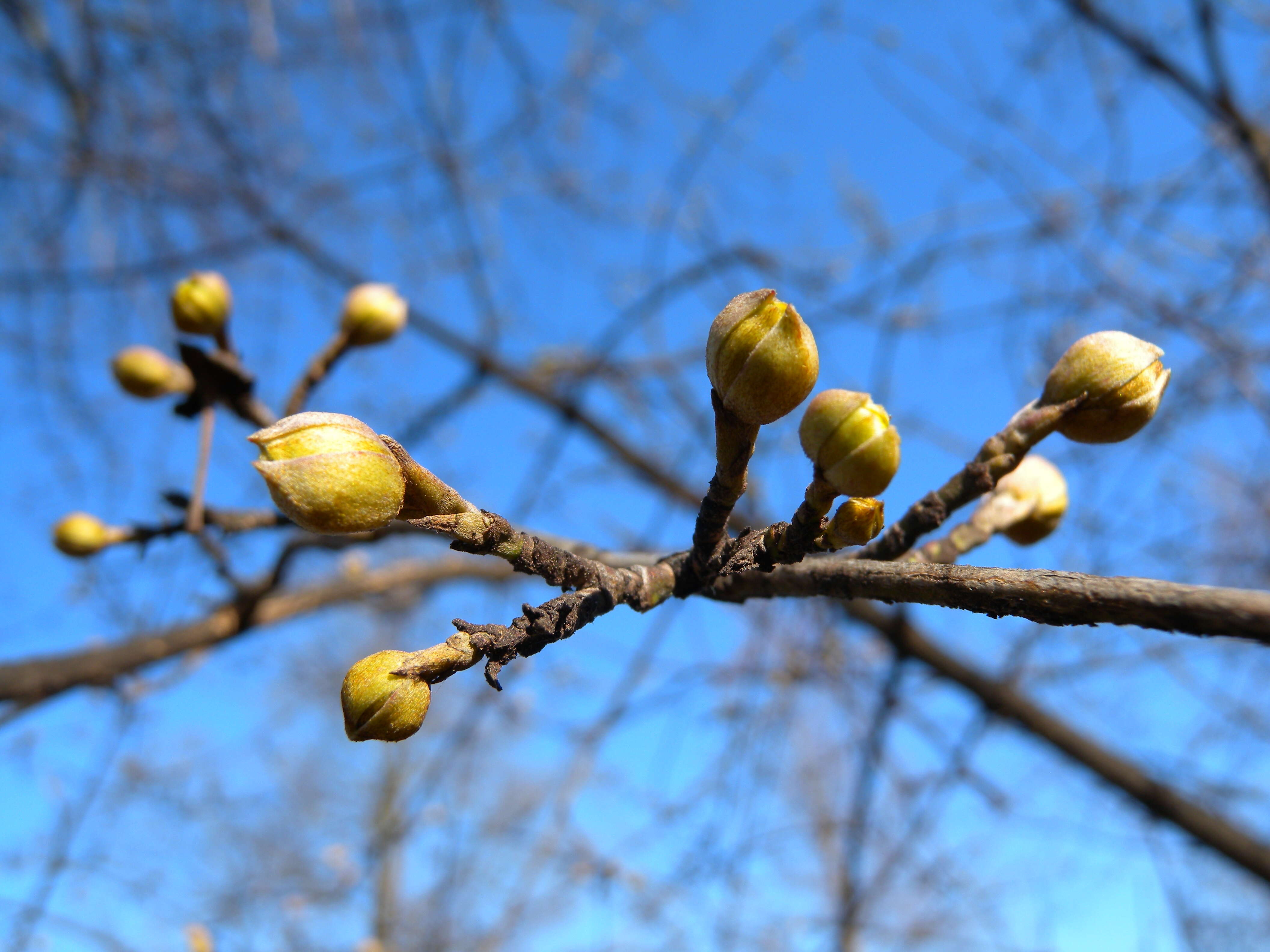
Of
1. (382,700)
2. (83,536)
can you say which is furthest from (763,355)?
(83,536)

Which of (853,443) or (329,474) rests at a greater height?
(853,443)

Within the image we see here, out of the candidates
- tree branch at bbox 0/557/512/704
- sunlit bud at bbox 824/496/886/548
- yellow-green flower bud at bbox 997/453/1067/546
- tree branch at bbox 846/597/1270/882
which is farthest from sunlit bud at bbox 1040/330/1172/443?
tree branch at bbox 846/597/1270/882

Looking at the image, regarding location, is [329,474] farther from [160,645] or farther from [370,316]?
[160,645]

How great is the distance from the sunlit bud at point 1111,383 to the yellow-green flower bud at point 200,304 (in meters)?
1.51

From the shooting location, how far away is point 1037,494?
125 centimetres

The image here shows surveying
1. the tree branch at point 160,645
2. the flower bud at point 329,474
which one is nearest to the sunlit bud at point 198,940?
the tree branch at point 160,645

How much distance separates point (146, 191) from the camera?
4059 millimetres

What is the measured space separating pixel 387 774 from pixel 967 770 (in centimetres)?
1363

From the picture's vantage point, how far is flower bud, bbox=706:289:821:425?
2.63 feet

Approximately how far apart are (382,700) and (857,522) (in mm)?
488

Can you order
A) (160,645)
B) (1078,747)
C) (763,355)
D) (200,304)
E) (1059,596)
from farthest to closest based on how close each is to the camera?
(1078,747) < (160,645) < (200,304) < (763,355) < (1059,596)

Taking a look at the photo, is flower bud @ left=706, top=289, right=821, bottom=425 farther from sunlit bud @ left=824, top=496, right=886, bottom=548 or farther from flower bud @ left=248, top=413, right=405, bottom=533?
flower bud @ left=248, top=413, right=405, bottom=533

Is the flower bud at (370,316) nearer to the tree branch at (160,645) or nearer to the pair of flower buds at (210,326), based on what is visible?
the pair of flower buds at (210,326)

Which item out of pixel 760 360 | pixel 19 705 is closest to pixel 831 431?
pixel 760 360
